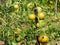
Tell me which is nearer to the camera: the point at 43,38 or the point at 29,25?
the point at 43,38

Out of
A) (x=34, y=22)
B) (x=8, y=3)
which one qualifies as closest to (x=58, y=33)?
(x=34, y=22)

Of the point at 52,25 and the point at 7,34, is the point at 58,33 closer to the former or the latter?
the point at 52,25

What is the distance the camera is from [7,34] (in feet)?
8.87

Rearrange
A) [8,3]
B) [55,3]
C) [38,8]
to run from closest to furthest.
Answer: [38,8], [8,3], [55,3]

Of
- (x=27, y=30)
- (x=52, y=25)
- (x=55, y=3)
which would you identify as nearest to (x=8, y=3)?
(x=27, y=30)

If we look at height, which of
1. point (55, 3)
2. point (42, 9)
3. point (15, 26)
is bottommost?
point (55, 3)

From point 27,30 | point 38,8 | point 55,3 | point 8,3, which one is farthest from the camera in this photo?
point 55,3

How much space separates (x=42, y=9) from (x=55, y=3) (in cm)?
307

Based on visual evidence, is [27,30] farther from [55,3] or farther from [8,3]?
[55,3]

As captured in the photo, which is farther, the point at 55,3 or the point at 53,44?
the point at 55,3

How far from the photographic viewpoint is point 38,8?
2.48m

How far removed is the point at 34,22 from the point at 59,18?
334 millimetres

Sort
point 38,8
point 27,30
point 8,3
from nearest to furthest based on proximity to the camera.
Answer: point 38,8 → point 27,30 → point 8,3

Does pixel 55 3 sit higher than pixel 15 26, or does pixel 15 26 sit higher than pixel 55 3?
pixel 15 26
